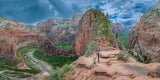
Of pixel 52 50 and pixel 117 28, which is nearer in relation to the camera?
pixel 52 50

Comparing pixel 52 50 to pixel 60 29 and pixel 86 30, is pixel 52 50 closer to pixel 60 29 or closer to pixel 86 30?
pixel 86 30

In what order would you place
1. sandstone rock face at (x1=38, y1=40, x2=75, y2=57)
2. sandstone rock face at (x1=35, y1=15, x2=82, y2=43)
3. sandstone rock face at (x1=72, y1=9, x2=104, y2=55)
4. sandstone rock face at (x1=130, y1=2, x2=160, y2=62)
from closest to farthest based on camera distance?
sandstone rock face at (x1=130, y1=2, x2=160, y2=62), sandstone rock face at (x1=72, y1=9, x2=104, y2=55), sandstone rock face at (x1=38, y1=40, x2=75, y2=57), sandstone rock face at (x1=35, y1=15, x2=82, y2=43)

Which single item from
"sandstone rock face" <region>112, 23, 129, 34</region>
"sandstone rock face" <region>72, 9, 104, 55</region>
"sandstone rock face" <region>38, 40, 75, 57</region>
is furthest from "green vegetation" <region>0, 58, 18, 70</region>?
"sandstone rock face" <region>112, 23, 129, 34</region>

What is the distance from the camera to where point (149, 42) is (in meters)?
29.1

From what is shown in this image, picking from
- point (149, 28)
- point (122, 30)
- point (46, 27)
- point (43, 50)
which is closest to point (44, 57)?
point (43, 50)

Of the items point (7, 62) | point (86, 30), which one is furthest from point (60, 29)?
point (86, 30)

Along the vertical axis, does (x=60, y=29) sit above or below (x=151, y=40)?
above

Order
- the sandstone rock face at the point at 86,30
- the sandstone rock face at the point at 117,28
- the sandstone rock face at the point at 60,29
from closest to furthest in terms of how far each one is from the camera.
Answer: the sandstone rock face at the point at 86,30
the sandstone rock face at the point at 117,28
the sandstone rock face at the point at 60,29

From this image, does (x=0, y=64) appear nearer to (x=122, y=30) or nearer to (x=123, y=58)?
(x=123, y=58)

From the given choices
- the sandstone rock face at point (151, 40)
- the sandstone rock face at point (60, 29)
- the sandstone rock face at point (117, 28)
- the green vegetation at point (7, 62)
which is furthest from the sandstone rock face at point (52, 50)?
the sandstone rock face at point (117, 28)

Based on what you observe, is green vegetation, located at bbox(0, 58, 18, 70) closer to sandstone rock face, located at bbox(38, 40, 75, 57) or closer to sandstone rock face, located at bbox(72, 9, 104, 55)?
sandstone rock face, located at bbox(38, 40, 75, 57)

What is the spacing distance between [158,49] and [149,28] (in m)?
7.72

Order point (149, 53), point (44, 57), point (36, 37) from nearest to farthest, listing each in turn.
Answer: point (149, 53) < point (44, 57) < point (36, 37)

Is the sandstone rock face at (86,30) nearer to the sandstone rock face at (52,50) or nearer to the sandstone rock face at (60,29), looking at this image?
the sandstone rock face at (52,50)
